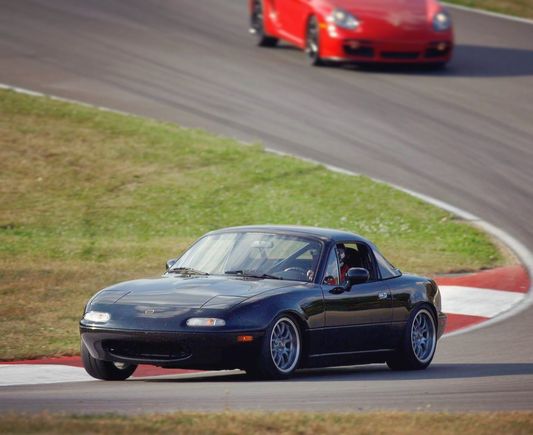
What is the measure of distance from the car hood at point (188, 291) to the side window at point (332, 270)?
0.48 metres

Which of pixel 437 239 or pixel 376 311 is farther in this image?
pixel 437 239

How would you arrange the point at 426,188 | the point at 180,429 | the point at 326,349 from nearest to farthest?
1. the point at 180,429
2. the point at 326,349
3. the point at 426,188

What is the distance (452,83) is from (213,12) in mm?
6775

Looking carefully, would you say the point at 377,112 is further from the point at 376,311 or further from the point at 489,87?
the point at 376,311

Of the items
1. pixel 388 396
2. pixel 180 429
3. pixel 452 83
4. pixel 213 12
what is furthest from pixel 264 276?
pixel 213 12

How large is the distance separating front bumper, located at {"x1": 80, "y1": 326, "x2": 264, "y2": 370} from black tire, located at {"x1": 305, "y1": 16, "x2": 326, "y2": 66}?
15.6 meters

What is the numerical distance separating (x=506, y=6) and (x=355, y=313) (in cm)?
2147

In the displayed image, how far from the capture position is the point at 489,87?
25.1 meters

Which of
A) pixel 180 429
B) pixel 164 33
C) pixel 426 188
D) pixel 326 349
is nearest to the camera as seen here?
pixel 180 429

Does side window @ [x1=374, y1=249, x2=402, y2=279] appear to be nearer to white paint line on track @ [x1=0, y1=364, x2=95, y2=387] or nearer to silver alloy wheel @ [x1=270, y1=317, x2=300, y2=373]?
silver alloy wheel @ [x1=270, y1=317, x2=300, y2=373]

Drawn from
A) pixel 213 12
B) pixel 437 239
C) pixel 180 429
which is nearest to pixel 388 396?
pixel 180 429

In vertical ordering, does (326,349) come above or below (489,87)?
below

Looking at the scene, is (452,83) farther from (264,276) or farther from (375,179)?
(264,276)

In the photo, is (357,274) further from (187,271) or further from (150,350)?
(150,350)
